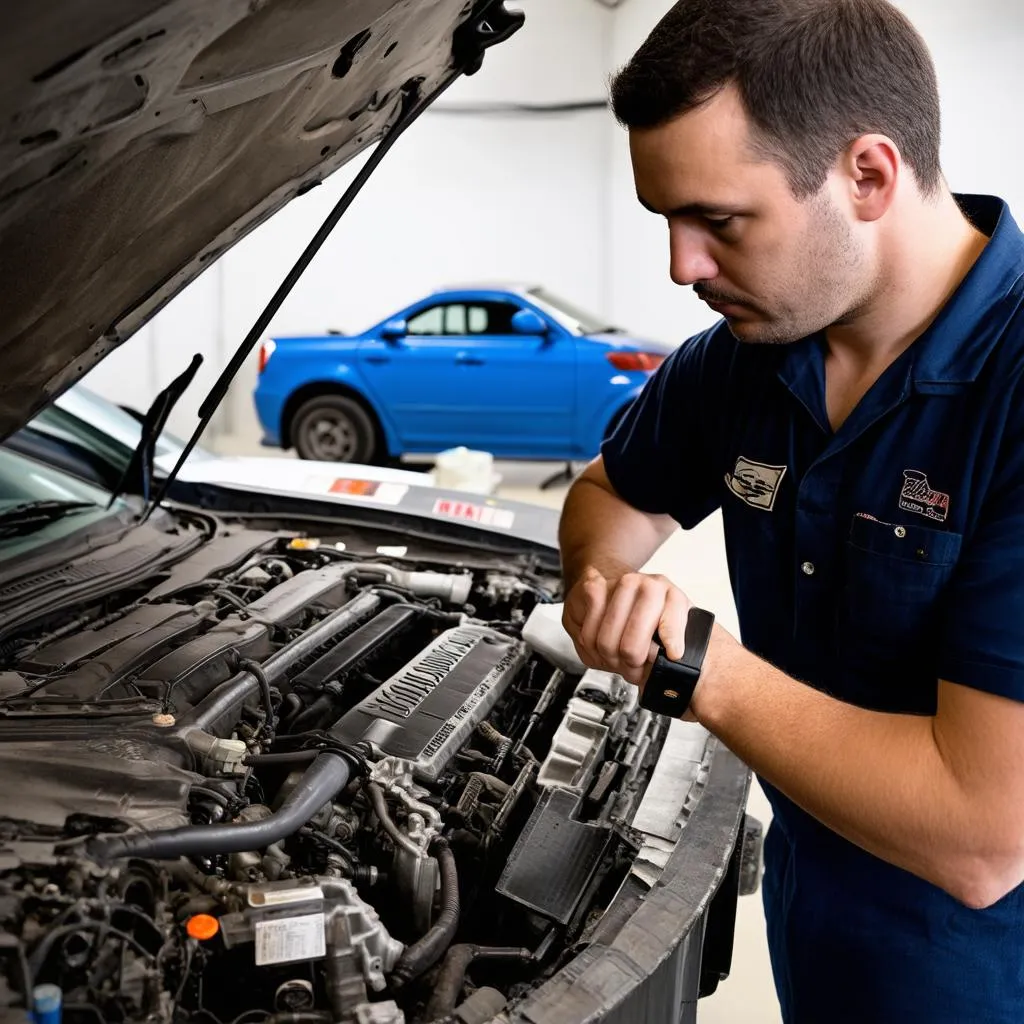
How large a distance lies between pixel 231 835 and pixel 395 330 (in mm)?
5537

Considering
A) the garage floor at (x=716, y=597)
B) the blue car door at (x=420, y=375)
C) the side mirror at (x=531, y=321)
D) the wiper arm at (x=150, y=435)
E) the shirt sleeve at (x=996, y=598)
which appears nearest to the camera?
the shirt sleeve at (x=996, y=598)

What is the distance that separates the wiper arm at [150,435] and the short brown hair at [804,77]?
3.84 ft

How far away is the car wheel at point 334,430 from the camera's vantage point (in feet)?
21.8

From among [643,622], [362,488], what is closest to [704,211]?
[643,622]

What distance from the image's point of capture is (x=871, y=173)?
111 cm

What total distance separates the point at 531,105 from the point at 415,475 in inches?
260

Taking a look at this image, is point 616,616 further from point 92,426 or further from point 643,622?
point 92,426

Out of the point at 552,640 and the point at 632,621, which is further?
the point at 552,640

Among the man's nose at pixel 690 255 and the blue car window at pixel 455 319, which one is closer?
the man's nose at pixel 690 255

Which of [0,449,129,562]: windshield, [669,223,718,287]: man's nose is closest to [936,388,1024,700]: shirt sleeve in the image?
[669,223,718,287]: man's nose

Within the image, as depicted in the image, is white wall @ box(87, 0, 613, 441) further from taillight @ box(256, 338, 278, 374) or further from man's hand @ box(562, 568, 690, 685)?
man's hand @ box(562, 568, 690, 685)

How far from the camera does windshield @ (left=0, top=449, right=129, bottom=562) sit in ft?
6.85

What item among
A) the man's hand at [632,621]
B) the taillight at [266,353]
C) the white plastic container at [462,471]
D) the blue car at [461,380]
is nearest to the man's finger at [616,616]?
the man's hand at [632,621]

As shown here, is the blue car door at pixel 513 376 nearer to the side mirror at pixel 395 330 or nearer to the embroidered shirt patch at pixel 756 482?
the side mirror at pixel 395 330
